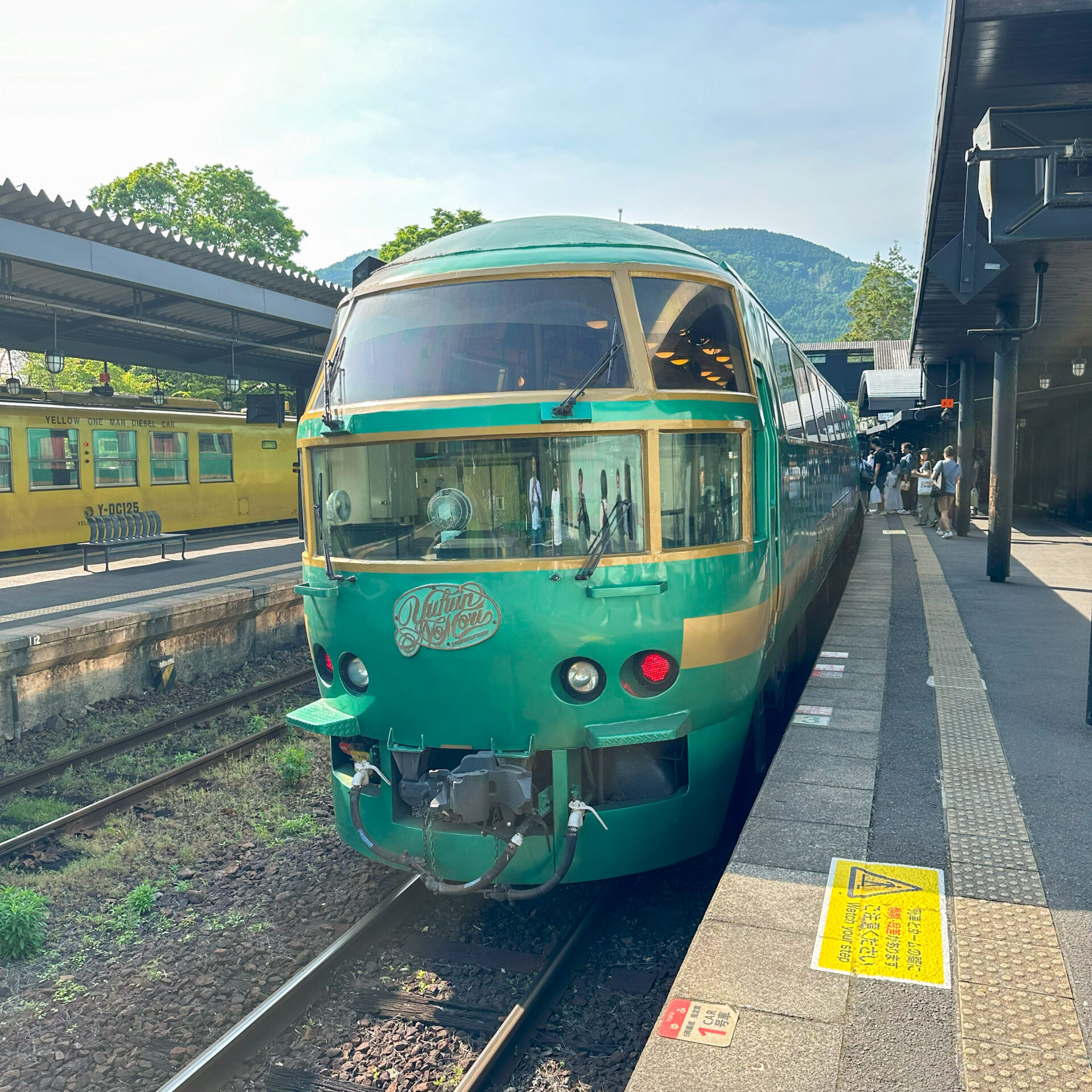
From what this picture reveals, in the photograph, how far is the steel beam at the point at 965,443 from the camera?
17.9 m

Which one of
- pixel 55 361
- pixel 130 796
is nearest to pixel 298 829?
pixel 130 796

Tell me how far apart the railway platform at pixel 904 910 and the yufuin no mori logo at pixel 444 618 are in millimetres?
1483

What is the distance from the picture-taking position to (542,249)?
4.92 m

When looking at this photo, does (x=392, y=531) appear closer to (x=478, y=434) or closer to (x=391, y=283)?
(x=478, y=434)

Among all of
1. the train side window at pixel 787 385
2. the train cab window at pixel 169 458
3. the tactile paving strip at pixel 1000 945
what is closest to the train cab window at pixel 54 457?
the train cab window at pixel 169 458

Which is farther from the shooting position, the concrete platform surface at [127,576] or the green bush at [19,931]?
the concrete platform surface at [127,576]

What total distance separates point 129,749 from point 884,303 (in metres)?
73.6

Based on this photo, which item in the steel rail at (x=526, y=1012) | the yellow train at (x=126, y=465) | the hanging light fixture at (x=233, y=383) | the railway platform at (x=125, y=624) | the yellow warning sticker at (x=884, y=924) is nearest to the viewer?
the yellow warning sticker at (x=884, y=924)

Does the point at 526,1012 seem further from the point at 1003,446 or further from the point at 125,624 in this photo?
the point at 1003,446

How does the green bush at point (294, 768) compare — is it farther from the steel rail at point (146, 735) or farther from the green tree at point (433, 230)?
the green tree at point (433, 230)

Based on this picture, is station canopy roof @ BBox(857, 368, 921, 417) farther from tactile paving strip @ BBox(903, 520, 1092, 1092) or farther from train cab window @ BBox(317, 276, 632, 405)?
train cab window @ BBox(317, 276, 632, 405)

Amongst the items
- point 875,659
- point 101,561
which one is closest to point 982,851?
point 875,659

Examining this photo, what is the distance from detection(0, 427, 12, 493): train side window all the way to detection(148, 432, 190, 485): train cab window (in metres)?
2.90

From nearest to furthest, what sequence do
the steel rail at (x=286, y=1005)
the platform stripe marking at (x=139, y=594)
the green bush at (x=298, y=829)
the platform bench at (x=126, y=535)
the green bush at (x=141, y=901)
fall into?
the steel rail at (x=286, y=1005)
the green bush at (x=141, y=901)
the green bush at (x=298, y=829)
the platform stripe marking at (x=139, y=594)
the platform bench at (x=126, y=535)
